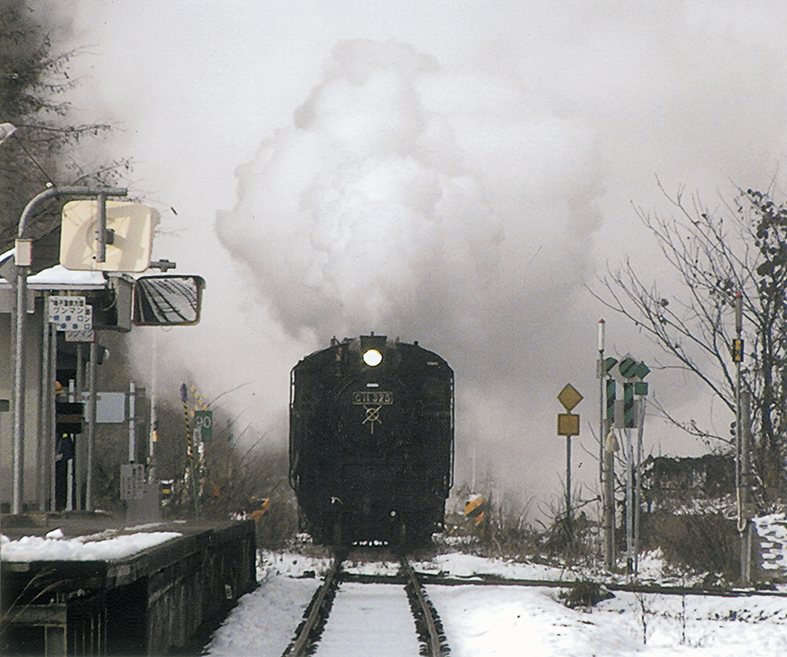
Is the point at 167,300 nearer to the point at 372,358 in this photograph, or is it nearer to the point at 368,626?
the point at 372,358

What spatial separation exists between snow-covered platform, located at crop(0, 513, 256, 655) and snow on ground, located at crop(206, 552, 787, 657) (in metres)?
0.74

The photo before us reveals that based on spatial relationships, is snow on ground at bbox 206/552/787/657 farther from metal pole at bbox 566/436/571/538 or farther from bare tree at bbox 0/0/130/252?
bare tree at bbox 0/0/130/252

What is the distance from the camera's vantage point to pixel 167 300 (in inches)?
588

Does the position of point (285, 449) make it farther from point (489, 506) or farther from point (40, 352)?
point (40, 352)

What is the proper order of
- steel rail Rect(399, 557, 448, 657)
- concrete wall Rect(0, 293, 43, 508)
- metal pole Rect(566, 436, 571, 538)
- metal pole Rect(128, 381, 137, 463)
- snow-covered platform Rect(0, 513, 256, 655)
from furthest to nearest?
metal pole Rect(128, 381, 137, 463)
metal pole Rect(566, 436, 571, 538)
concrete wall Rect(0, 293, 43, 508)
steel rail Rect(399, 557, 448, 657)
snow-covered platform Rect(0, 513, 256, 655)

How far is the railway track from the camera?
8961mm

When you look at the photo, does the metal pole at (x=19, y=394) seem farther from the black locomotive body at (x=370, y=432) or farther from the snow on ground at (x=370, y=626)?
the black locomotive body at (x=370, y=432)

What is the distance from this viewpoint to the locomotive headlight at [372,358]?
51.7ft

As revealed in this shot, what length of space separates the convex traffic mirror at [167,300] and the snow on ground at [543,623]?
138 inches

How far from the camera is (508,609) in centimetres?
1099

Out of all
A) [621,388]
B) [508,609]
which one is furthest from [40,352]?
[621,388]

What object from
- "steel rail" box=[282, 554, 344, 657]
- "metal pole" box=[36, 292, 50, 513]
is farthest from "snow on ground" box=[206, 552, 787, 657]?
"metal pole" box=[36, 292, 50, 513]

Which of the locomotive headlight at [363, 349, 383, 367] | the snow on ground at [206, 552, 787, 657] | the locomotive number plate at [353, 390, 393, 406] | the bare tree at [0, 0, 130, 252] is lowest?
the snow on ground at [206, 552, 787, 657]

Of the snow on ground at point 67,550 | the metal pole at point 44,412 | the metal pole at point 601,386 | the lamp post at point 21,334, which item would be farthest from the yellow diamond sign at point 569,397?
the snow on ground at point 67,550
